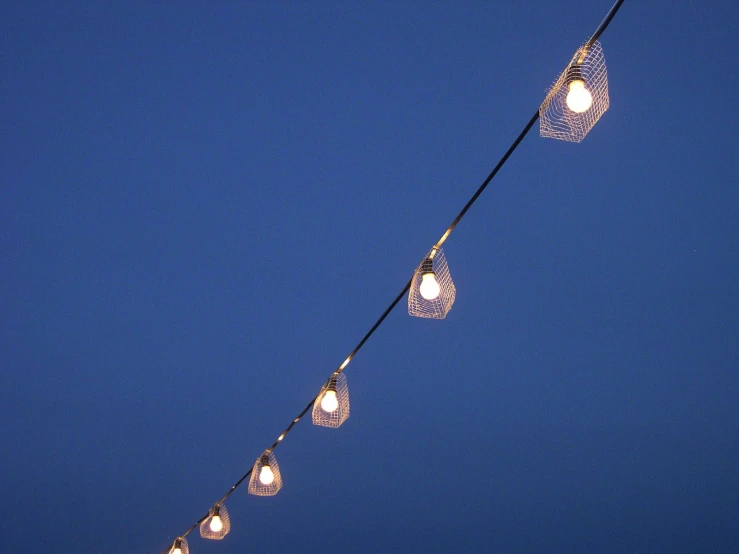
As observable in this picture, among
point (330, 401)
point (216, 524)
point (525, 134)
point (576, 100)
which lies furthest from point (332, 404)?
point (216, 524)

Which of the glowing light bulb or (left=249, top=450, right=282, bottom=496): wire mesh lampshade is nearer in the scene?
(left=249, top=450, right=282, bottom=496): wire mesh lampshade

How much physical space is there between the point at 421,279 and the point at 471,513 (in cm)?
744

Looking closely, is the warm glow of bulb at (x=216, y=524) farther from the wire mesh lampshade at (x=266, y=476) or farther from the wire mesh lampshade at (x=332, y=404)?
the wire mesh lampshade at (x=332, y=404)

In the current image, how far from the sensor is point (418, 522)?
28.7ft

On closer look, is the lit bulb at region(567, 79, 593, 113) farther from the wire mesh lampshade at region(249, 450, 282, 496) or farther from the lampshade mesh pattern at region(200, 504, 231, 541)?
the lampshade mesh pattern at region(200, 504, 231, 541)

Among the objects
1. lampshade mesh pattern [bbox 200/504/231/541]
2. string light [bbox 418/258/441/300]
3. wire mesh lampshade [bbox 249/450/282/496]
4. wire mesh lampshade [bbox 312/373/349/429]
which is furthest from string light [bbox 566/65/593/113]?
lampshade mesh pattern [bbox 200/504/231/541]

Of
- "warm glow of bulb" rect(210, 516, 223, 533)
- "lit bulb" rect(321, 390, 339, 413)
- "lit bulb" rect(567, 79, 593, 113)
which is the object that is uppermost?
"warm glow of bulb" rect(210, 516, 223, 533)

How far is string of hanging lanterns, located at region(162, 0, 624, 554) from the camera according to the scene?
64.1 inches

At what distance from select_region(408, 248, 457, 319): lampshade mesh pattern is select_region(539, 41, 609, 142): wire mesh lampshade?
0.63 metres

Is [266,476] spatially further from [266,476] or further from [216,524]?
[216,524]

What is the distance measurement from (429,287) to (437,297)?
0.09 m

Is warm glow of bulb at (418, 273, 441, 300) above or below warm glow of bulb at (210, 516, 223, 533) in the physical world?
below

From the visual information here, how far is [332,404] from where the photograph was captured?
2.73m

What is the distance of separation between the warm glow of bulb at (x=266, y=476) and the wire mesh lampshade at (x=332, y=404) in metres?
0.65
